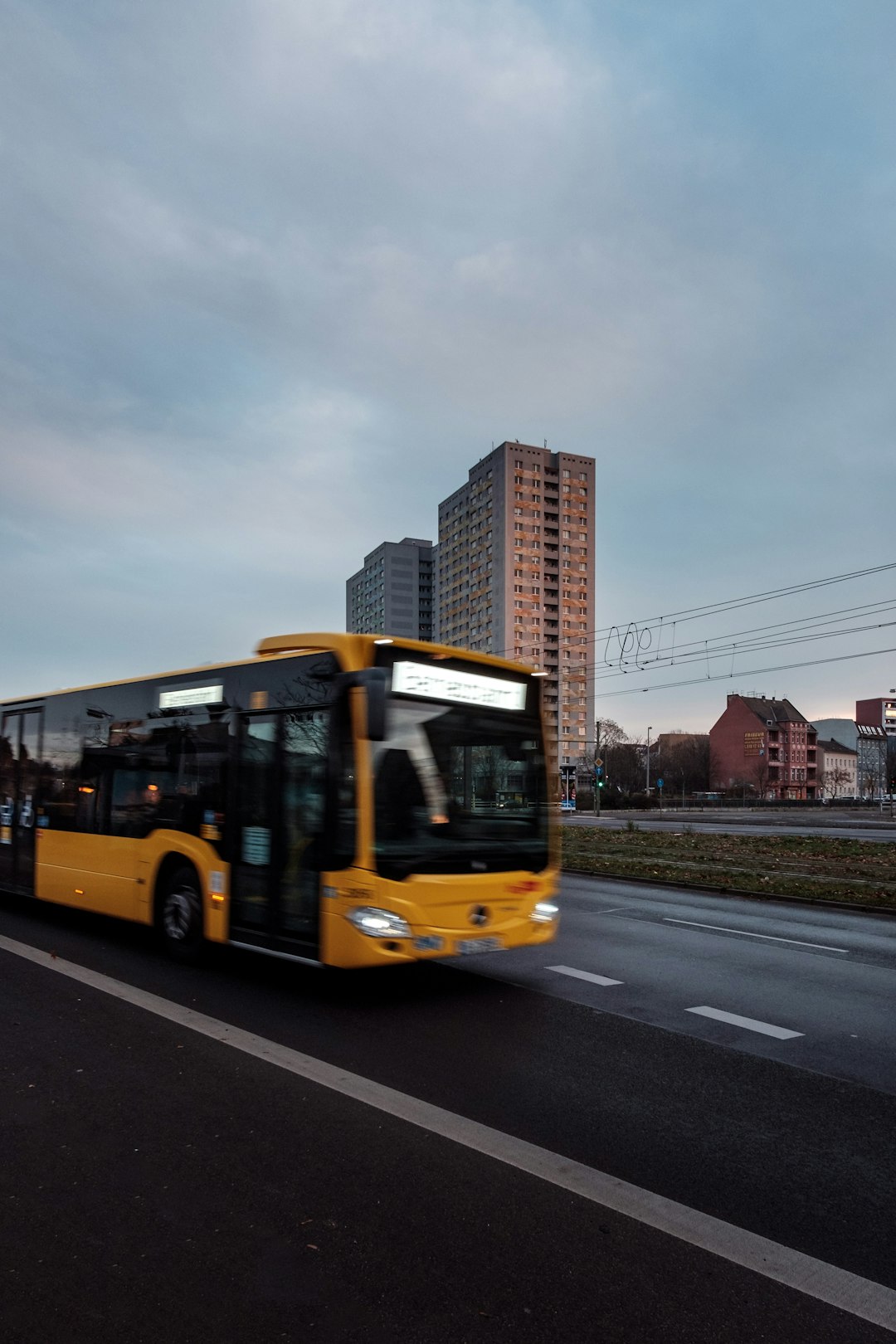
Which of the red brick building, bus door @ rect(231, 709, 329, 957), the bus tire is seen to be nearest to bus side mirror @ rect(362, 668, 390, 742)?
bus door @ rect(231, 709, 329, 957)

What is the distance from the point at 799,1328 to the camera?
Answer: 296 centimetres

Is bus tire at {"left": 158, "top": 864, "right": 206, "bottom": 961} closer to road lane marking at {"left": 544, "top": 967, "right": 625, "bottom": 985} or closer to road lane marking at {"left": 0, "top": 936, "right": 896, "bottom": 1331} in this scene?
road lane marking at {"left": 0, "top": 936, "right": 896, "bottom": 1331}

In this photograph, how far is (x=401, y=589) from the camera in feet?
544

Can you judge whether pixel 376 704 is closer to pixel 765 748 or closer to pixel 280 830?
pixel 280 830

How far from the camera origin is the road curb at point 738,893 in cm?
1333

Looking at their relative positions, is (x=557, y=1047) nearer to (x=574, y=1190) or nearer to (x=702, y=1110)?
(x=702, y=1110)

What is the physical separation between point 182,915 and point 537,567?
132 metres

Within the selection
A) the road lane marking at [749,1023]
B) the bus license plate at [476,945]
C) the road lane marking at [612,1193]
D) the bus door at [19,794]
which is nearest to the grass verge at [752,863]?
the road lane marking at [749,1023]

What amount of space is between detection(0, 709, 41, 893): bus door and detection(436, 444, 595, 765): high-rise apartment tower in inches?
4649

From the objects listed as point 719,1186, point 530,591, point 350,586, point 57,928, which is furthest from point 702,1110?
point 350,586

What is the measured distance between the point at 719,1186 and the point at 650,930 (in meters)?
7.37

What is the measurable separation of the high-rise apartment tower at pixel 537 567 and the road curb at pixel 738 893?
112 metres

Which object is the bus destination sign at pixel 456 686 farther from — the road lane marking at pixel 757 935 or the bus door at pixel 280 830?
the road lane marking at pixel 757 935

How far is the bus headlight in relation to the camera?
672cm
